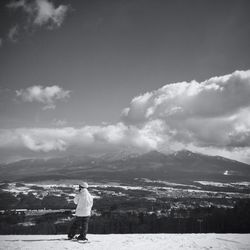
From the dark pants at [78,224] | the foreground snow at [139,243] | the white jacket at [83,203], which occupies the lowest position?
the foreground snow at [139,243]

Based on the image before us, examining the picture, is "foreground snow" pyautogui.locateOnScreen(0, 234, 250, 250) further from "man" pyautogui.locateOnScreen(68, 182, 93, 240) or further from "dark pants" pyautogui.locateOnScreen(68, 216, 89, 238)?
"man" pyautogui.locateOnScreen(68, 182, 93, 240)

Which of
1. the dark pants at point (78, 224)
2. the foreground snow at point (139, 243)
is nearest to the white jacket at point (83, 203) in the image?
the dark pants at point (78, 224)

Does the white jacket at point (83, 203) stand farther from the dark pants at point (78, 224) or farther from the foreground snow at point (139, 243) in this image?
the foreground snow at point (139, 243)

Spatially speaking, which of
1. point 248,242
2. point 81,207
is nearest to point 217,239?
point 248,242

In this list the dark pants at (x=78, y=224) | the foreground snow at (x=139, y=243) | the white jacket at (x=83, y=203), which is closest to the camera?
the foreground snow at (x=139, y=243)

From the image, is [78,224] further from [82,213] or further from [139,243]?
[139,243]

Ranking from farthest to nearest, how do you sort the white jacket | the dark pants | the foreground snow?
the white jacket, the dark pants, the foreground snow

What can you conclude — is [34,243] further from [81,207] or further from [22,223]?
[22,223]

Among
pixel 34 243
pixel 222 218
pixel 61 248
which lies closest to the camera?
pixel 61 248

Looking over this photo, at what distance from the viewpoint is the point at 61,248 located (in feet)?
44.3

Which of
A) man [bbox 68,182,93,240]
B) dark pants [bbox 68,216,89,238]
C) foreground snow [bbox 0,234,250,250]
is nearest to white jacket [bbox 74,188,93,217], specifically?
man [bbox 68,182,93,240]

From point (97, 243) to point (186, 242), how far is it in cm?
462

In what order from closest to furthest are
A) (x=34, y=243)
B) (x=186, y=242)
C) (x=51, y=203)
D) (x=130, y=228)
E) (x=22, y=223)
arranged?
(x=34, y=243) < (x=186, y=242) < (x=130, y=228) < (x=22, y=223) < (x=51, y=203)

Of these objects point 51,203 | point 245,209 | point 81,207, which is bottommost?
point 51,203
